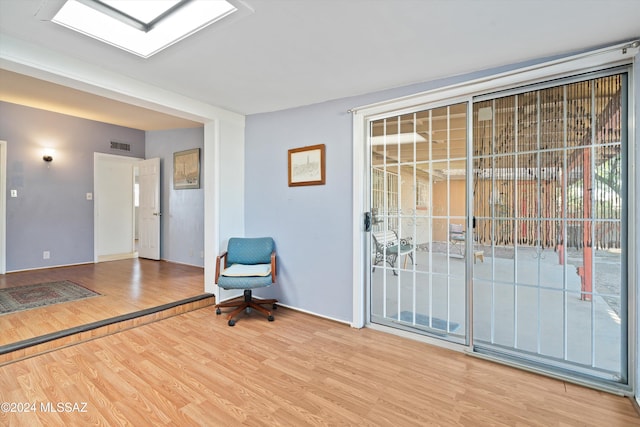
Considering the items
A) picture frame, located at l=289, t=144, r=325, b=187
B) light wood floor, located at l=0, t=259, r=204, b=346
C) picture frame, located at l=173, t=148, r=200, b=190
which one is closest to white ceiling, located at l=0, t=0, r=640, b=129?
picture frame, located at l=289, t=144, r=325, b=187

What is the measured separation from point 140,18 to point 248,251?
244 cm

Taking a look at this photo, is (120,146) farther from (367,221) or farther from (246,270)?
(367,221)

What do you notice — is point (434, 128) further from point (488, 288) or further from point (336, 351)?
point (336, 351)

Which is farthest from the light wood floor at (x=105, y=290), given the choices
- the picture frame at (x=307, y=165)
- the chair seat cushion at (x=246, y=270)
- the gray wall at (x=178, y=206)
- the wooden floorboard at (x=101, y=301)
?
the picture frame at (x=307, y=165)

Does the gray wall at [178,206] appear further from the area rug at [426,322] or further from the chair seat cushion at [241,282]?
the area rug at [426,322]

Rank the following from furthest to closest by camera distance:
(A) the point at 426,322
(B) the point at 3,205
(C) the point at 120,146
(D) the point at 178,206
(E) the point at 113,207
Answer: (E) the point at 113,207
(C) the point at 120,146
(D) the point at 178,206
(B) the point at 3,205
(A) the point at 426,322

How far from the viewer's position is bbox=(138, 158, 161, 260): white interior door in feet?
19.4

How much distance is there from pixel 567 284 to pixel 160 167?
20.9 feet

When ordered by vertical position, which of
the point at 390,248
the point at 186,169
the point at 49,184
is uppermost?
the point at 186,169

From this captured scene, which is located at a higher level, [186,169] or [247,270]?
[186,169]

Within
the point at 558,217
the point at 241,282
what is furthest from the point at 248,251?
the point at 558,217

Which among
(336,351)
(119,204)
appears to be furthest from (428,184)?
(119,204)

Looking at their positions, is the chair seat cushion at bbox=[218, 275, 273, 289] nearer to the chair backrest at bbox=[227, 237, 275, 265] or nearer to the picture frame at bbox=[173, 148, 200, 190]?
the chair backrest at bbox=[227, 237, 275, 265]

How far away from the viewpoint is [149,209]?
6066mm
